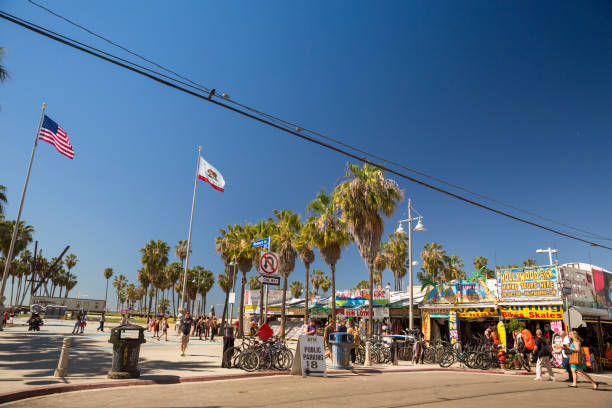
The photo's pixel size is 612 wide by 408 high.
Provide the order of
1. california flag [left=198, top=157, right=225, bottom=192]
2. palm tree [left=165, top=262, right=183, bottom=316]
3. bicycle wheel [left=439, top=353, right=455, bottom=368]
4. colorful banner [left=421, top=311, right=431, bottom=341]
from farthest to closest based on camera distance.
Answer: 1. palm tree [left=165, top=262, right=183, bottom=316]
2. california flag [left=198, top=157, right=225, bottom=192]
3. colorful banner [left=421, top=311, right=431, bottom=341]
4. bicycle wheel [left=439, top=353, right=455, bottom=368]

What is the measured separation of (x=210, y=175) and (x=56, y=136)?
10.8 metres

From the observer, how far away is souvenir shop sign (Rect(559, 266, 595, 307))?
19.0 meters

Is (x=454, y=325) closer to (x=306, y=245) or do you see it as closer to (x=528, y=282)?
(x=528, y=282)

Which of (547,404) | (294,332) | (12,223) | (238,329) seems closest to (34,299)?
(12,223)

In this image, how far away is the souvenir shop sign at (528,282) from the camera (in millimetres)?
19328

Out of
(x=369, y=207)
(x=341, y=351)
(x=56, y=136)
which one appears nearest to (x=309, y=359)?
(x=341, y=351)

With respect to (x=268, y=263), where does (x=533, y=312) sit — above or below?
below

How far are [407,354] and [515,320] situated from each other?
622cm

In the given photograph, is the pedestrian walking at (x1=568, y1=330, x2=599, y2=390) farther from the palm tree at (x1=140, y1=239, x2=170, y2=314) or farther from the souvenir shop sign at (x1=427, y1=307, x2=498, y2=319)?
the palm tree at (x1=140, y1=239, x2=170, y2=314)

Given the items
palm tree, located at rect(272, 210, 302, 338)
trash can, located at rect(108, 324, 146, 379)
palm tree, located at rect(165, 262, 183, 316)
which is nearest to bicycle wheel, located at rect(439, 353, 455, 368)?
trash can, located at rect(108, 324, 146, 379)

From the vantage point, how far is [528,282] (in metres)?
20.2

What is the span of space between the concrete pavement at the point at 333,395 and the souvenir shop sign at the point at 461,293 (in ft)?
33.6

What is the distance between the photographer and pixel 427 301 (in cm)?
2469

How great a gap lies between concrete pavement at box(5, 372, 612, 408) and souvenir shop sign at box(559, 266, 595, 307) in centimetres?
838
